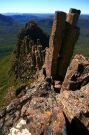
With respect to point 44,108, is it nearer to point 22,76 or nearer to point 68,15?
point 68,15

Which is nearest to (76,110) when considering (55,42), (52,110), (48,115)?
(52,110)

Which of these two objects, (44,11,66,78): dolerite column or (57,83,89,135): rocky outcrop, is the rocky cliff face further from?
(44,11,66,78): dolerite column

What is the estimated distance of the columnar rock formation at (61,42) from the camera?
61.5 metres

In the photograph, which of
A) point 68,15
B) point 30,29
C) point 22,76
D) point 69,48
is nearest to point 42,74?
point 69,48

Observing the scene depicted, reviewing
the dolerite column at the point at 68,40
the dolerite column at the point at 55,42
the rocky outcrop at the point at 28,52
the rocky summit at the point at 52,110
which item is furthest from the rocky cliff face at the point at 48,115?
the rocky outcrop at the point at 28,52

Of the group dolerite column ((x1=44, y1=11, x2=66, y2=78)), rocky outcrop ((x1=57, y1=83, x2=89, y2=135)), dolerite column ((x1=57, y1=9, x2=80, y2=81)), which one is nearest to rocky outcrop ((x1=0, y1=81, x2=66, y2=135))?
rocky outcrop ((x1=57, y1=83, x2=89, y2=135))

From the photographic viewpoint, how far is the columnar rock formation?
2420 inches

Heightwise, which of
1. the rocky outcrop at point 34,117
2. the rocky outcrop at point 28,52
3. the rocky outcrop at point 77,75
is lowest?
the rocky outcrop at point 28,52

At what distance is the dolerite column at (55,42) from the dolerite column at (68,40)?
109cm

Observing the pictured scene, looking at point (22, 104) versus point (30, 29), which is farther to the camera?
point (30, 29)

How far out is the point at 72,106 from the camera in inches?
1377

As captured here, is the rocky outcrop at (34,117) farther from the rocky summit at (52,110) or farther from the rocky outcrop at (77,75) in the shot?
the rocky outcrop at (77,75)

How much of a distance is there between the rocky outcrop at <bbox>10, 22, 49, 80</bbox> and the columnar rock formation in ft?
198

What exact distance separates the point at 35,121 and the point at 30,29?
5883 inches
